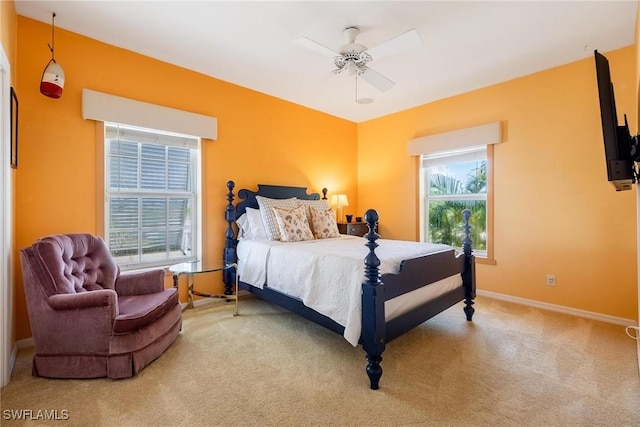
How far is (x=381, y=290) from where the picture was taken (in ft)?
6.28

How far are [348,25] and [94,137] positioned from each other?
2.52 meters

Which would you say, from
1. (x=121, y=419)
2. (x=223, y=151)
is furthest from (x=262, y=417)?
(x=223, y=151)

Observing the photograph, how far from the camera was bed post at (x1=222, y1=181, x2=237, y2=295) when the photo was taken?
355cm

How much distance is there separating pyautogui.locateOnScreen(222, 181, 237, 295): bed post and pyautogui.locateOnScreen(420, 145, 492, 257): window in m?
2.74

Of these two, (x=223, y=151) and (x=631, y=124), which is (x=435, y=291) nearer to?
(x=631, y=124)

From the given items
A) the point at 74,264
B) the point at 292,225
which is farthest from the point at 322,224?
the point at 74,264

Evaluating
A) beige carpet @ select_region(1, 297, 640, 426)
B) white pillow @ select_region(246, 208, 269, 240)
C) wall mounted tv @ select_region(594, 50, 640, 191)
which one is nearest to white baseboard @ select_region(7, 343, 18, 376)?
beige carpet @ select_region(1, 297, 640, 426)

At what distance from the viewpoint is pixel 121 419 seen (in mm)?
1593

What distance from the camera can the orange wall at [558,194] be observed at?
2879 mm

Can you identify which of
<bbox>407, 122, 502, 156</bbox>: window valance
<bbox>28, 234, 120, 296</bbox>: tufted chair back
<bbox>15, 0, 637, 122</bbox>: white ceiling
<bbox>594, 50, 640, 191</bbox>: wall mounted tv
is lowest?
<bbox>28, 234, 120, 296</bbox>: tufted chair back

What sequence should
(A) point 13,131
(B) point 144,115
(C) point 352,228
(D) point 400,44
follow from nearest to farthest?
(A) point 13,131
(D) point 400,44
(B) point 144,115
(C) point 352,228

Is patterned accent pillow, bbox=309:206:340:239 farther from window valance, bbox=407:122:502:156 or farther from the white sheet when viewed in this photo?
window valance, bbox=407:122:502:156

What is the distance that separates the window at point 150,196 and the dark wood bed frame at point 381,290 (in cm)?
48

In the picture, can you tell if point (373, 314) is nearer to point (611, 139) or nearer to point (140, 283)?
point (611, 139)
